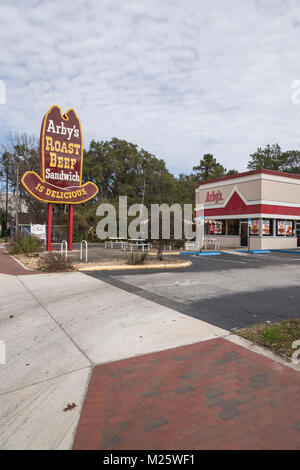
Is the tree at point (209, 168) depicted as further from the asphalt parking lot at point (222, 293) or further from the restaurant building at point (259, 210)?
the asphalt parking lot at point (222, 293)

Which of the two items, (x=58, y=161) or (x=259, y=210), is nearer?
(x=58, y=161)

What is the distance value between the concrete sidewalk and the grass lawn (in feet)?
1.59

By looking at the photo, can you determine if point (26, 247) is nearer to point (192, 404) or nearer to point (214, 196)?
point (192, 404)

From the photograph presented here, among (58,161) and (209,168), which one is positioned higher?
(209,168)

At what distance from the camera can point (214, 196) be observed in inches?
1166

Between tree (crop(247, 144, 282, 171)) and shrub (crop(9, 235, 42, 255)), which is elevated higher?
tree (crop(247, 144, 282, 171))

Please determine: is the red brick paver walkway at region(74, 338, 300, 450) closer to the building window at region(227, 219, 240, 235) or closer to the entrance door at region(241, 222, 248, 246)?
the entrance door at region(241, 222, 248, 246)

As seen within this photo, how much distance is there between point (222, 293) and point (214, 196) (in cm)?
2298

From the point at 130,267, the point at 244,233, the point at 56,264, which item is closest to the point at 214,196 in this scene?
the point at 244,233

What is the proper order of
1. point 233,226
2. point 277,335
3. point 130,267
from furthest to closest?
point 233,226 < point 130,267 < point 277,335

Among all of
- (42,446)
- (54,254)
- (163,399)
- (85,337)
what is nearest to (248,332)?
(163,399)

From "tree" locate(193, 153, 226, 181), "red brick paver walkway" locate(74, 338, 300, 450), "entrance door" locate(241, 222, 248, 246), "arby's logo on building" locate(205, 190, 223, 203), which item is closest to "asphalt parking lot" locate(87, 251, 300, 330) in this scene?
"red brick paver walkway" locate(74, 338, 300, 450)

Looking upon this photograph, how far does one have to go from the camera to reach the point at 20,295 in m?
7.38

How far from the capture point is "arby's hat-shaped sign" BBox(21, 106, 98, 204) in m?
17.6
